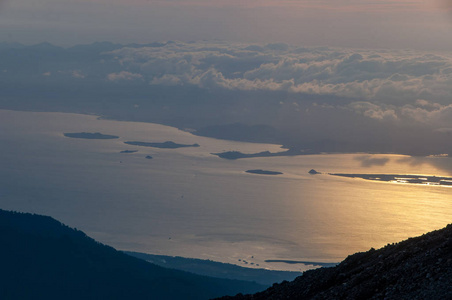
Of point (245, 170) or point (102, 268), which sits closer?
point (102, 268)

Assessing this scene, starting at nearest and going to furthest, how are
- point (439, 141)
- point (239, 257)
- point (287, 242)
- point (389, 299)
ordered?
point (389, 299), point (239, 257), point (287, 242), point (439, 141)

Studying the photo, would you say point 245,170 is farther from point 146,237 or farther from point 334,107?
point 334,107

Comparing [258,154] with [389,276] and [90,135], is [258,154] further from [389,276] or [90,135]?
[389,276]

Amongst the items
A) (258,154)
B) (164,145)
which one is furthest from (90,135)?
(258,154)

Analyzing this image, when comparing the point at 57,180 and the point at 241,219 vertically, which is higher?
the point at 57,180

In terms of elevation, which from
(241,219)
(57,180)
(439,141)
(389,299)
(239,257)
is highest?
(439,141)

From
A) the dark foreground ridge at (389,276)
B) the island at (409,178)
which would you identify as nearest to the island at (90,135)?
the island at (409,178)

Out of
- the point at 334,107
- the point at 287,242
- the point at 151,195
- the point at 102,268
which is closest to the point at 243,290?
the point at 102,268
